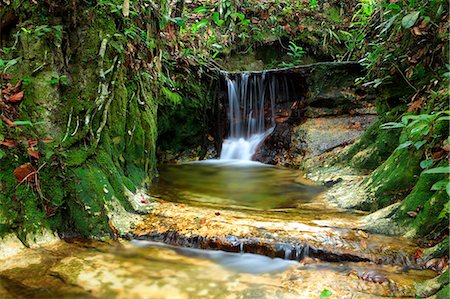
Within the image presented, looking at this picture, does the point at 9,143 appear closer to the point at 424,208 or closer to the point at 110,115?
the point at 110,115

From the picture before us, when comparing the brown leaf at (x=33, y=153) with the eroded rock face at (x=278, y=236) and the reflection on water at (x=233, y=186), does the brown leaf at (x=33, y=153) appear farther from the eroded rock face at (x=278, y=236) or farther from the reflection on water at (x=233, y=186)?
the reflection on water at (x=233, y=186)

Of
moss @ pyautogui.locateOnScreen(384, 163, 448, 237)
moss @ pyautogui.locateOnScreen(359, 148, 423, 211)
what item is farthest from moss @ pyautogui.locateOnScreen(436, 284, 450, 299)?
moss @ pyautogui.locateOnScreen(359, 148, 423, 211)

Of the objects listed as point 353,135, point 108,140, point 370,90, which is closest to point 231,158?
point 353,135

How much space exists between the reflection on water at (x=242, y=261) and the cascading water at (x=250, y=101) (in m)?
5.96

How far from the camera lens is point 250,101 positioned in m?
8.93

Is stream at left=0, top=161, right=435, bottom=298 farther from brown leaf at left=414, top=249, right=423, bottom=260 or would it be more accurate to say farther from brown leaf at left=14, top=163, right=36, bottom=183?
brown leaf at left=14, top=163, right=36, bottom=183

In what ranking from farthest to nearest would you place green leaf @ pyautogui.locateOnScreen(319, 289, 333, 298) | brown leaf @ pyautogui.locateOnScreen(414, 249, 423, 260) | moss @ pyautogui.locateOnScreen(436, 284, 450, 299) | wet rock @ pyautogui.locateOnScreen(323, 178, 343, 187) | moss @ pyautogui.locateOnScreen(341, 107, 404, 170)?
wet rock @ pyautogui.locateOnScreen(323, 178, 343, 187), moss @ pyautogui.locateOnScreen(341, 107, 404, 170), brown leaf @ pyautogui.locateOnScreen(414, 249, 423, 260), green leaf @ pyautogui.locateOnScreen(319, 289, 333, 298), moss @ pyautogui.locateOnScreen(436, 284, 450, 299)

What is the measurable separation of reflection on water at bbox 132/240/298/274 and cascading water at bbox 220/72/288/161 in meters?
5.96

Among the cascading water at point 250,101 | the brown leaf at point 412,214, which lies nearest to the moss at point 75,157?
the brown leaf at point 412,214

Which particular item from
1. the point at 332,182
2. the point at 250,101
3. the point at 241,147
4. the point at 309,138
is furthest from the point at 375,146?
the point at 250,101

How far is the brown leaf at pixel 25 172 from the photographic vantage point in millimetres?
2756

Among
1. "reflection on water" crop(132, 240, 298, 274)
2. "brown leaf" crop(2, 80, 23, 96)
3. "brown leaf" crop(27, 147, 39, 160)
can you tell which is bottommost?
"reflection on water" crop(132, 240, 298, 274)

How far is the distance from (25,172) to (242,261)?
199cm

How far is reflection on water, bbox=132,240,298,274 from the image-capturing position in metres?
2.62
